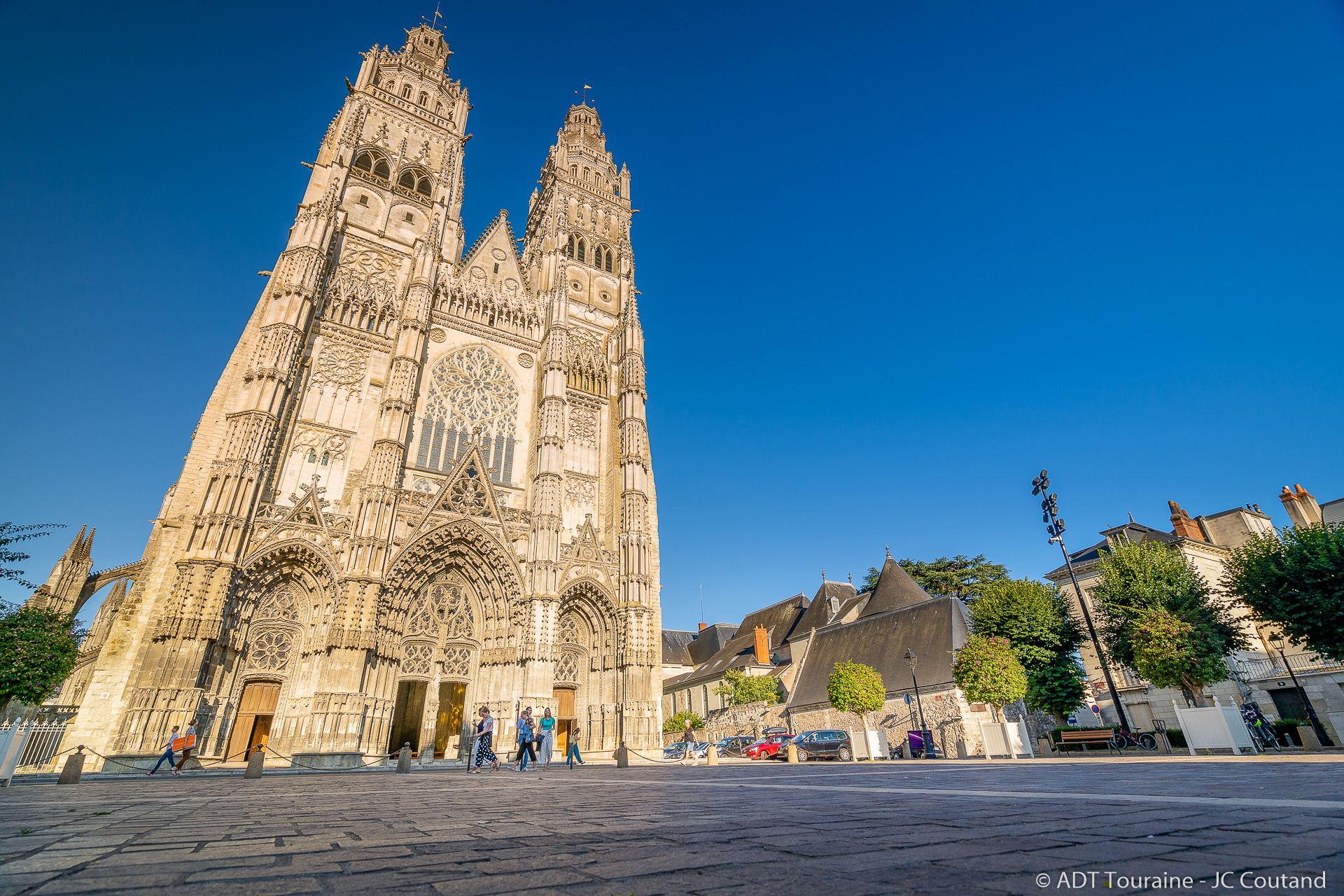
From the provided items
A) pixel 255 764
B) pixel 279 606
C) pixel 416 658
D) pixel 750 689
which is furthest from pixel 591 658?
pixel 750 689

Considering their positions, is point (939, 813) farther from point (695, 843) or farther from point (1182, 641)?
point (1182, 641)

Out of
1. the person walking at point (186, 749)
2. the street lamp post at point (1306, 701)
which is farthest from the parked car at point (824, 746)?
the person walking at point (186, 749)

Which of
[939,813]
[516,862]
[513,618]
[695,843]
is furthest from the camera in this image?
[513,618]

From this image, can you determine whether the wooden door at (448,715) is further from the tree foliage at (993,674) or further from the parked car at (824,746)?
the tree foliage at (993,674)

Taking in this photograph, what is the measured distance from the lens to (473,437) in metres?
25.9

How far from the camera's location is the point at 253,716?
19.2 metres

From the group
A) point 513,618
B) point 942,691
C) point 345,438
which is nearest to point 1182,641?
point 942,691

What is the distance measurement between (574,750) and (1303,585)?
2310 centimetres

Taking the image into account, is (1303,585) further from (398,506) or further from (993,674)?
(398,506)

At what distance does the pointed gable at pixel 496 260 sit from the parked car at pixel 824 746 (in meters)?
24.7

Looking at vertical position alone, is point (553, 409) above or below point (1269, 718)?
above

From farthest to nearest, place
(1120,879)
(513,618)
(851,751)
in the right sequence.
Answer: (513,618)
(851,751)
(1120,879)

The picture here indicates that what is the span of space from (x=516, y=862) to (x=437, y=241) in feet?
97.0

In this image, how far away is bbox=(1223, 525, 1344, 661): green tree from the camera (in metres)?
18.4
